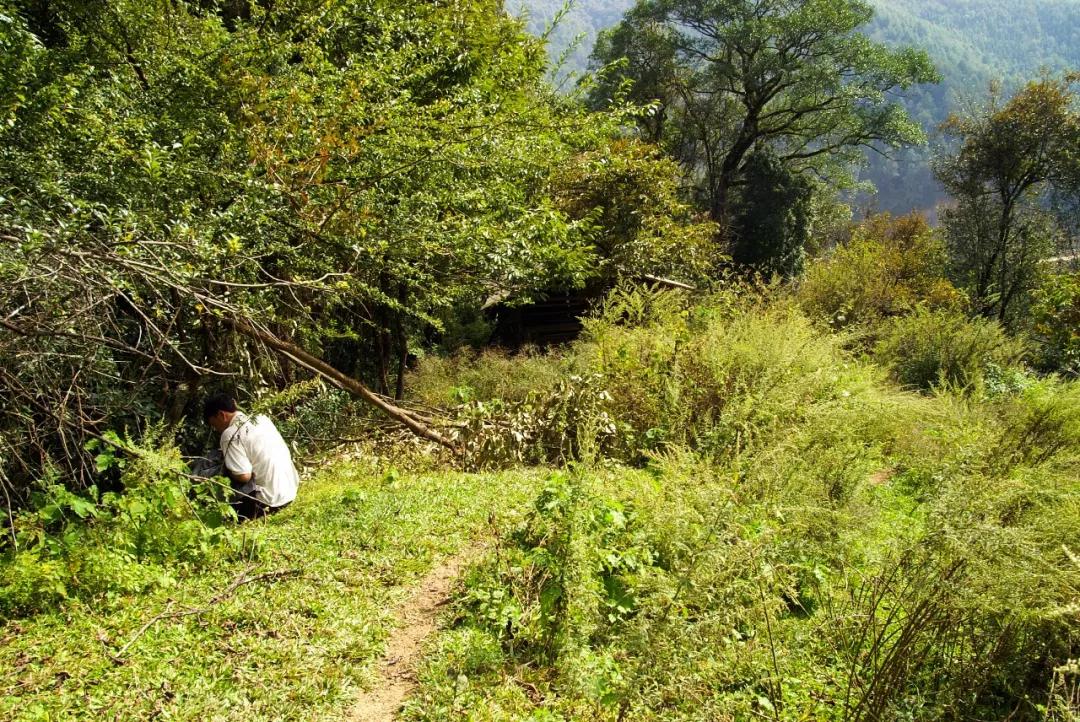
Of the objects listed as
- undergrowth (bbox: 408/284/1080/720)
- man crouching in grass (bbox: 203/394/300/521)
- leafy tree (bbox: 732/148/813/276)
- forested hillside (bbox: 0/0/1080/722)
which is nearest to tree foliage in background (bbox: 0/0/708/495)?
forested hillside (bbox: 0/0/1080/722)

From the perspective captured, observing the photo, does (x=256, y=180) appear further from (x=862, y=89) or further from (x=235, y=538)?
(x=862, y=89)

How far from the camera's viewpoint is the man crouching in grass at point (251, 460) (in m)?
5.09

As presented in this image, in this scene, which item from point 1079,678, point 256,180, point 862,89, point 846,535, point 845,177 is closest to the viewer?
point 1079,678

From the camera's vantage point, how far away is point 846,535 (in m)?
4.57

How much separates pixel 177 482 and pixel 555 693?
304 cm

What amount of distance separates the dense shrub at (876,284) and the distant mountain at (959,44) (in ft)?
274

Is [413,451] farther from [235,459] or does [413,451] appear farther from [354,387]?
[235,459]

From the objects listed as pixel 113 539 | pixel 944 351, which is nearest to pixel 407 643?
pixel 113 539

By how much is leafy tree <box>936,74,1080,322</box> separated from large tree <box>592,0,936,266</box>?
3727 mm

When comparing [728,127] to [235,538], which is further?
[728,127]

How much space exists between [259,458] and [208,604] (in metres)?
1.72

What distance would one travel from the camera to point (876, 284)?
18750 millimetres

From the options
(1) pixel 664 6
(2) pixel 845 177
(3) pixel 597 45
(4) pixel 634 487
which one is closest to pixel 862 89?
(2) pixel 845 177

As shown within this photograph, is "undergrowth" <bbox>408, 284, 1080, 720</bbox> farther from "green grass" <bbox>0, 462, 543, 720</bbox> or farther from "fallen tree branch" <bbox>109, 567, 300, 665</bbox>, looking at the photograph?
"fallen tree branch" <bbox>109, 567, 300, 665</bbox>
